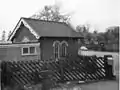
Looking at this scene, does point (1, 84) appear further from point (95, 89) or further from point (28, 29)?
point (28, 29)

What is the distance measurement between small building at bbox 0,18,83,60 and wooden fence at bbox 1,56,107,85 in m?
5.27

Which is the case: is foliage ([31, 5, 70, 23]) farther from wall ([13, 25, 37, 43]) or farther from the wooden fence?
the wooden fence

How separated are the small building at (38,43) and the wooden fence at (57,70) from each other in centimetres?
527

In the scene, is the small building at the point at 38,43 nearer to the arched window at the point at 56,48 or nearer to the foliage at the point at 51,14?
the arched window at the point at 56,48

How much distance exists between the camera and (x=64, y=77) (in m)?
7.39

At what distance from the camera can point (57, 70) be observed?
720 cm

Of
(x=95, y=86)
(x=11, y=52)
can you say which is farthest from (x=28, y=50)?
(x=95, y=86)

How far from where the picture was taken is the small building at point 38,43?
1434cm

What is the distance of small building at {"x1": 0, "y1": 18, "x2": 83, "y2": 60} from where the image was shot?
14.3 m

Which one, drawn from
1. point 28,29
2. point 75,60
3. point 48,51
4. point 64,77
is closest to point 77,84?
point 64,77

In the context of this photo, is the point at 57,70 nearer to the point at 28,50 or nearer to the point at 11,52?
the point at 28,50

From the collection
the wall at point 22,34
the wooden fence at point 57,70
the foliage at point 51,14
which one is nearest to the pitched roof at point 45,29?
the wall at point 22,34

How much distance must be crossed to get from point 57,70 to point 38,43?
7.66 meters

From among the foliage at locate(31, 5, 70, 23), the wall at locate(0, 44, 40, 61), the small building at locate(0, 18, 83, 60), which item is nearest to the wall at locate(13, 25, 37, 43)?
the small building at locate(0, 18, 83, 60)
